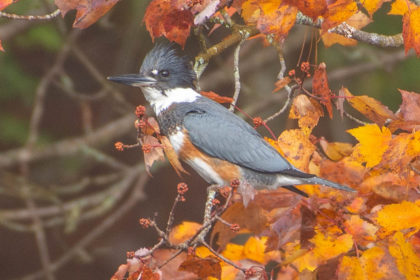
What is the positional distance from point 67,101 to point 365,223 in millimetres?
4391

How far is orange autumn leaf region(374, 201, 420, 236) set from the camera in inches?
71.1

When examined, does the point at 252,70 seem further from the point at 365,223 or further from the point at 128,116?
the point at 365,223

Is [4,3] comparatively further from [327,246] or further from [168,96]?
[327,246]

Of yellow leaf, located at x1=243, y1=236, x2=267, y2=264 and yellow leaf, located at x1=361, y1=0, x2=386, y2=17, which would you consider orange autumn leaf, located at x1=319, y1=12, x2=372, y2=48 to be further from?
yellow leaf, located at x1=243, y1=236, x2=267, y2=264

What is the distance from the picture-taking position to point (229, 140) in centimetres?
235

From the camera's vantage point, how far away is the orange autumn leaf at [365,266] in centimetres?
182

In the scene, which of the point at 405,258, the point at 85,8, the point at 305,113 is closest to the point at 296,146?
the point at 305,113

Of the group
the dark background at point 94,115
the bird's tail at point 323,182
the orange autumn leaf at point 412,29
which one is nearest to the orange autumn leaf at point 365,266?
the bird's tail at point 323,182

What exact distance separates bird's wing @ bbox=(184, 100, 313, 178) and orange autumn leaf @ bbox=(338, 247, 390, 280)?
53 cm

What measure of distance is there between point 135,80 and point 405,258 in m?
1.08

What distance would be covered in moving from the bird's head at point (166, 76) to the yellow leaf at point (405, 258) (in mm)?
975

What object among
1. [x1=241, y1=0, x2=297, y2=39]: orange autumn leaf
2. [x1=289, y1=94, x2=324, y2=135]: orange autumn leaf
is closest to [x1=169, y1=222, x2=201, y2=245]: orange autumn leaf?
[x1=289, y1=94, x2=324, y2=135]: orange autumn leaf

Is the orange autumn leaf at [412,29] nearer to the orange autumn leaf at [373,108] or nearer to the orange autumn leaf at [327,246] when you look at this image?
the orange autumn leaf at [373,108]

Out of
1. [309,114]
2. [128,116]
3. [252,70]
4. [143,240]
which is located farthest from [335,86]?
[309,114]
